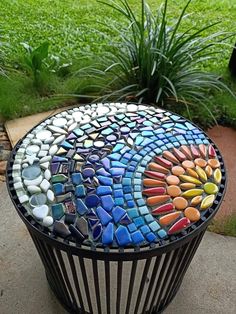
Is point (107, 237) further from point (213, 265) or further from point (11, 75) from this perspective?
point (11, 75)

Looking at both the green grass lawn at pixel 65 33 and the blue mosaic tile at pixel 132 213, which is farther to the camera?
the green grass lawn at pixel 65 33

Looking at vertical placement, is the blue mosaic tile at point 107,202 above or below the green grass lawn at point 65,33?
above

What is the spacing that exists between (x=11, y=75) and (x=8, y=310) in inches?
68.6

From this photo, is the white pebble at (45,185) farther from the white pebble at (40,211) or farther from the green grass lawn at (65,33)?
the green grass lawn at (65,33)

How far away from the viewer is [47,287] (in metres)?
1.69

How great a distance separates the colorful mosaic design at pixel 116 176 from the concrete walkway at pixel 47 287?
2.08ft

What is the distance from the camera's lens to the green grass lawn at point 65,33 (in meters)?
2.61

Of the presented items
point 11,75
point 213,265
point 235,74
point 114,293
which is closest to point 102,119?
point 114,293

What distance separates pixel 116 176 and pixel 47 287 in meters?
0.73

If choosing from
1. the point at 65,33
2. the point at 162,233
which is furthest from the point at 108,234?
the point at 65,33

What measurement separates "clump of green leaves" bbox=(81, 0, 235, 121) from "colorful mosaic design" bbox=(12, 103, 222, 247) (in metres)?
0.99

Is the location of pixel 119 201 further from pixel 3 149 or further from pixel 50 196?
pixel 3 149

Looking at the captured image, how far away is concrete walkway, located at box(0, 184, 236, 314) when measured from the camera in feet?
5.36

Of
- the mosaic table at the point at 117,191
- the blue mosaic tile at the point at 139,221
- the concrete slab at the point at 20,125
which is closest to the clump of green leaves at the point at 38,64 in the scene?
the concrete slab at the point at 20,125
